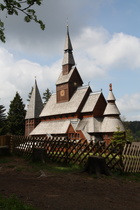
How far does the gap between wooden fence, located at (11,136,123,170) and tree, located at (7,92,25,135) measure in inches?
1594

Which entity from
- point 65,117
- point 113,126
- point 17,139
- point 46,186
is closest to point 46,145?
point 17,139

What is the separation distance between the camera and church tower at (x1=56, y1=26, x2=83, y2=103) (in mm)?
46656

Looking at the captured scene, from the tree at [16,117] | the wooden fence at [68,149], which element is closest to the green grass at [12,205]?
the wooden fence at [68,149]

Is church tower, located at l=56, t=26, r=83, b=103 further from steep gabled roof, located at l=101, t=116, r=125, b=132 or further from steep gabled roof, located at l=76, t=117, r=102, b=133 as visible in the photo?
steep gabled roof, located at l=101, t=116, r=125, b=132

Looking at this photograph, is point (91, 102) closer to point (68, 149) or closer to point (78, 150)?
point (68, 149)

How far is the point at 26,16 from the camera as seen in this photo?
6160mm

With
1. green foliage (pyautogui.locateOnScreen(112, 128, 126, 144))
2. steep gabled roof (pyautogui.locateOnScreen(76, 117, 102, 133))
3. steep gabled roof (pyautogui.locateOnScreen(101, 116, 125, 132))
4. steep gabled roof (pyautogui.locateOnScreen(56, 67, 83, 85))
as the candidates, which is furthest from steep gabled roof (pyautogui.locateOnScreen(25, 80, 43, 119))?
green foliage (pyautogui.locateOnScreen(112, 128, 126, 144))

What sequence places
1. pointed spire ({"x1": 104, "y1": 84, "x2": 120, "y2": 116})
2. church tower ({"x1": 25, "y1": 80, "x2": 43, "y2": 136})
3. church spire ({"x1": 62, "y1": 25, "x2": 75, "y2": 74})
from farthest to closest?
church tower ({"x1": 25, "y1": 80, "x2": 43, "y2": 136}), church spire ({"x1": 62, "y1": 25, "x2": 75, "y2": 74}), pointed spire ({"x1": 104, "y1": 84, "x2": 120, "y2": 116})

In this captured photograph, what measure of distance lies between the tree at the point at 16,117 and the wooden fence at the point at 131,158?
48.6 m

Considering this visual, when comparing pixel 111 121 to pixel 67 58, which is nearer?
pixel 111 121

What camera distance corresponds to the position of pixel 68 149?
1348 cm

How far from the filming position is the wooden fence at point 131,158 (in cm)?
1140

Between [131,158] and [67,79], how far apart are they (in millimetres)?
36136

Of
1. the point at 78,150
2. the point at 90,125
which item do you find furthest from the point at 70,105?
the point at 78,150
